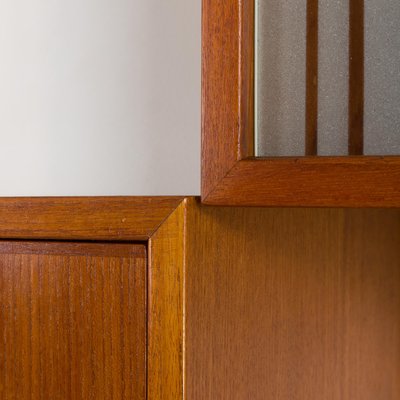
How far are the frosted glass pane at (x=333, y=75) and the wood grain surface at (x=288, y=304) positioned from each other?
0.30 feet

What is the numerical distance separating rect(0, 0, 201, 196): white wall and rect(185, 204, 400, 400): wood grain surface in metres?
0.29

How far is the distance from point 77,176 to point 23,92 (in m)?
0.15

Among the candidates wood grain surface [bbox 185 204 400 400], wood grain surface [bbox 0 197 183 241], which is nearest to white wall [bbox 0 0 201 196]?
wood grain surface [bbox 185 204 400 400]

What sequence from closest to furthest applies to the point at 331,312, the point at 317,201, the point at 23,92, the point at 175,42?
the point at 317,201
the point at 331,312
the point at 175,42
the point at 23,92

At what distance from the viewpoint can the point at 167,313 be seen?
52 cm

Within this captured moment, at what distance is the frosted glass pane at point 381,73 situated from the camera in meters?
0.52

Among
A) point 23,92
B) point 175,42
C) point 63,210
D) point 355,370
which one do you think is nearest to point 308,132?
point 63,210

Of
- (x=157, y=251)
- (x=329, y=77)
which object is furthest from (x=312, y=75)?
(x=157, y=251)

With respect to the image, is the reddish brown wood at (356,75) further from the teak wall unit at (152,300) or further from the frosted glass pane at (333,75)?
the teak wall unit at (152,300)

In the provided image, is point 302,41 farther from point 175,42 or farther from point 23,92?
point 23,92

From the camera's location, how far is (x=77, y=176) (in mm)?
1091

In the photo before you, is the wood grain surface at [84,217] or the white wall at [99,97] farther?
the white wall at [99,97]

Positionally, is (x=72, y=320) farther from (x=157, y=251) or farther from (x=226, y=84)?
(x=226, y=84)

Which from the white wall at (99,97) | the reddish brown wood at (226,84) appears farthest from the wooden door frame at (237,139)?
the white wall at (99,97)
